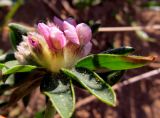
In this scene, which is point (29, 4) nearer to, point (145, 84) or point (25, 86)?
point (145, 84)

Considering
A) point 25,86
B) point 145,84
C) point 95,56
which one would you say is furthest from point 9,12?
point 95,56

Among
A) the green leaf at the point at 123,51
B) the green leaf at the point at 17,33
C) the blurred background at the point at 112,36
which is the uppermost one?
the green leaf at the point at 17,33

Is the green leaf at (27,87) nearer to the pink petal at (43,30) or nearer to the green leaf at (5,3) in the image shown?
the pink petal at (43,30)

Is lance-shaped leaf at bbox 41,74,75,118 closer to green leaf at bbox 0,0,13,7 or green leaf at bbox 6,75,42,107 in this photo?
green leaf at bbox 6,75,42,107

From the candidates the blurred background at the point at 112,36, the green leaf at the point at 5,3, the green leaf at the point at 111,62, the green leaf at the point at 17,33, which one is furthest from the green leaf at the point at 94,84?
the green leaf at the point at 5,3

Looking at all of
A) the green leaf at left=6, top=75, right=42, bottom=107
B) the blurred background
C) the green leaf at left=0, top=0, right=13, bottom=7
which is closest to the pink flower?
the green leaf at left=6, top=75, right=42, bottom=107
